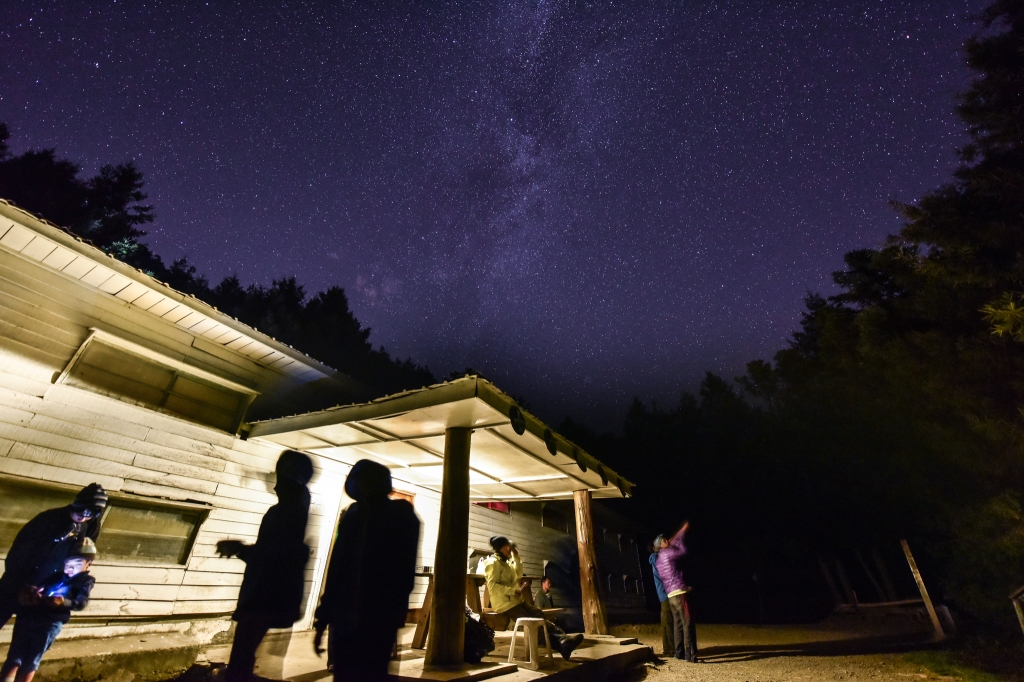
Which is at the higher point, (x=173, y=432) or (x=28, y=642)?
(x=173, y=432)

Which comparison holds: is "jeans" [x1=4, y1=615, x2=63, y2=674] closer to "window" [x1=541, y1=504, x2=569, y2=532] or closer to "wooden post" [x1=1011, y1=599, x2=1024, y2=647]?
"window" [x1=541, y1=504, x2=569, y2=532]

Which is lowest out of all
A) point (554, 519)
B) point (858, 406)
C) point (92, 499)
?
point (92, 499)

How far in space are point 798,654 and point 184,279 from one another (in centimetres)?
3345

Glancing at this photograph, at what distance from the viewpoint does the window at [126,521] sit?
193 inches

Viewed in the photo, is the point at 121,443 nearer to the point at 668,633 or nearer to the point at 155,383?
the point at 155,383

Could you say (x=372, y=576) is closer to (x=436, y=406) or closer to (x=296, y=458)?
(x=436, y=406)

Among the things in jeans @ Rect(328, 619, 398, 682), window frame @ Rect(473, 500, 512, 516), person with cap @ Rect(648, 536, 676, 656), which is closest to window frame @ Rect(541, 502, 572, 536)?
window frame @ Rect(473, 500, 512, 516)

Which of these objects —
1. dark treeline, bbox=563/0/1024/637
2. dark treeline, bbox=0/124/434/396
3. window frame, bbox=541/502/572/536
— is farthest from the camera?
dark treeline, bbox=0/124/434/396

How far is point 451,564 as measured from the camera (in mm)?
5316

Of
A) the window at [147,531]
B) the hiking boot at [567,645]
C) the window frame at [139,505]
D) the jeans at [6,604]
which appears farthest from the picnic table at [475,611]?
the jeans at [6,604]

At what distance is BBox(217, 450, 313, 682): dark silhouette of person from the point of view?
15.8 feet

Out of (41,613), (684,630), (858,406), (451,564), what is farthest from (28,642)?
(858,406)

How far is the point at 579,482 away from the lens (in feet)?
30.1

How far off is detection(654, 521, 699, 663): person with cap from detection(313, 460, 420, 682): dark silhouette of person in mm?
5943
